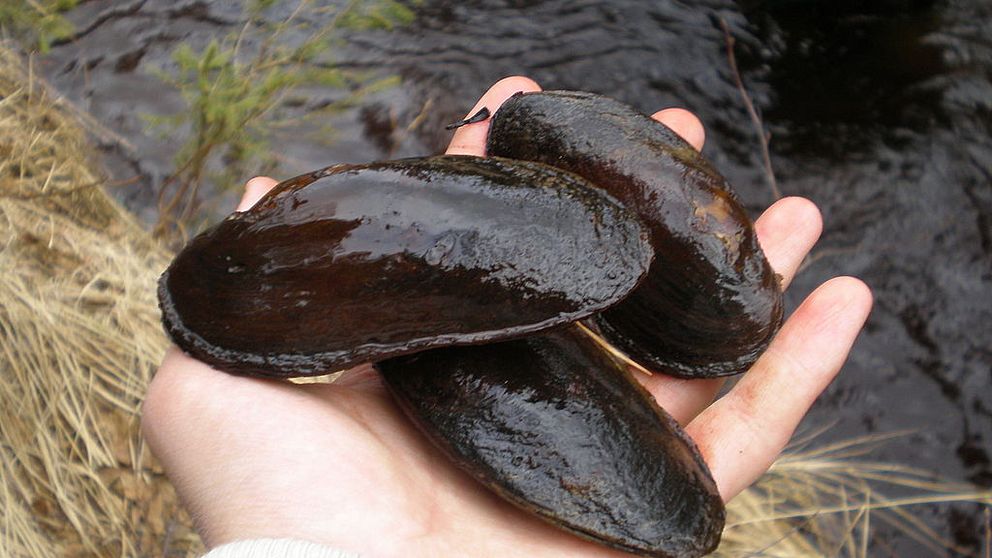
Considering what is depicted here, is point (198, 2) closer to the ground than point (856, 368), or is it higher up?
higher up

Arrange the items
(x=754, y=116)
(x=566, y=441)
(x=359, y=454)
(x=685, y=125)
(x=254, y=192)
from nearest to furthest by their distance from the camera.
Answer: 1. (x=359, y=454)
2. (x=566, y=441)
3. (x=254, y=192)
4. (x=685, y=125)
5. (x=754, y=116)

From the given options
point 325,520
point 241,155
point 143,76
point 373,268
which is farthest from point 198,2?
point 325,520

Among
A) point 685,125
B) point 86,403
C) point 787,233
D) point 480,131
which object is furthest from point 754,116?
point 86,403

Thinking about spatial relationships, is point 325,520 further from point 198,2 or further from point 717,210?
point 198,2

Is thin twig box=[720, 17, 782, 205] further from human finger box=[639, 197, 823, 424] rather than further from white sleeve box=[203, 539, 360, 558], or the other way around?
white sleeve box=[203, 539, 360, 558]

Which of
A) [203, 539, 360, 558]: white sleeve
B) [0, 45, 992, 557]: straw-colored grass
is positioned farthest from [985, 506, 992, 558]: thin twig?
[203, 539, 360, 558]: white sleeve

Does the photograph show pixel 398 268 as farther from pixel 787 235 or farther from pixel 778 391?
pixel 787 235
